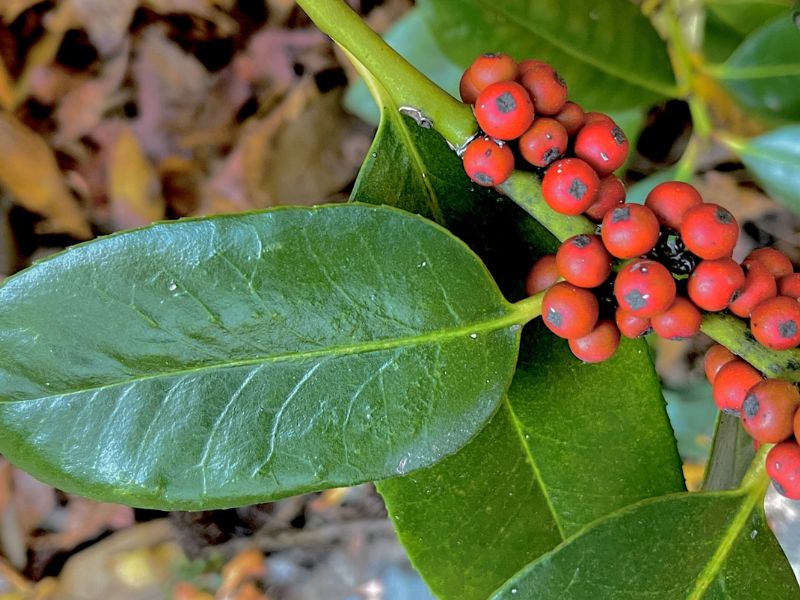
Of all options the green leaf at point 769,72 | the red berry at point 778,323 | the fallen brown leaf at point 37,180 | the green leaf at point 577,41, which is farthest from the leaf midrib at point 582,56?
the fallen brown leaf at point 37,180

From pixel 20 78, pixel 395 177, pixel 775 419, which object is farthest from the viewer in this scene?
pixel 20 78

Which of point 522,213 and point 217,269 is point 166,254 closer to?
point 217,269

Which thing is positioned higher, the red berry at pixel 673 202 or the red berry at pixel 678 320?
the red berry at pixel 673 202

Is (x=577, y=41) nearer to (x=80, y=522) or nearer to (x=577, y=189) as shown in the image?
(x=577, y=189)

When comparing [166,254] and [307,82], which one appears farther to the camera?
[307,82]

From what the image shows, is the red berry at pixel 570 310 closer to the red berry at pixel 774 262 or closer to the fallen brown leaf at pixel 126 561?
the red berry at pixel 774 262

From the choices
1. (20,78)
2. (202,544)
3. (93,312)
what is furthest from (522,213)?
(20,78)

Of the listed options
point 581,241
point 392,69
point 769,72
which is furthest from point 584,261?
point 769,72
